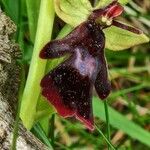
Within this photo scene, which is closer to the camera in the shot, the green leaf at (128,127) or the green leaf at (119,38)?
the green leaf at (119,38)

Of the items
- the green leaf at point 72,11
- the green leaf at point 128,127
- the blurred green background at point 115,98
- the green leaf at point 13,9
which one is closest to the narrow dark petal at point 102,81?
the green leaf at point 72,11

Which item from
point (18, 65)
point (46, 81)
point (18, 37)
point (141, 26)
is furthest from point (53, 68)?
point (141, 26)

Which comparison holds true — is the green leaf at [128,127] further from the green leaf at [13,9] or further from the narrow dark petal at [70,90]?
the narrow dark petal at [70,90]

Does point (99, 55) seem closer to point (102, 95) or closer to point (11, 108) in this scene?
point (102, 95)

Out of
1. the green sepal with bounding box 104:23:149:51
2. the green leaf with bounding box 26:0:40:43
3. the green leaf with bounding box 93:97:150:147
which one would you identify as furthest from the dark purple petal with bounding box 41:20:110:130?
the green leaf with bounding box 93:97:150:147

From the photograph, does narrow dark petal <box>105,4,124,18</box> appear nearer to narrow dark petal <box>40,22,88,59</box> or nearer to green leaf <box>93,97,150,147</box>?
narrow dark petal <box>40,22,88,59</box>

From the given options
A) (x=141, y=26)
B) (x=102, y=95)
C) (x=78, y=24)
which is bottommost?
(x=141, y=26)
